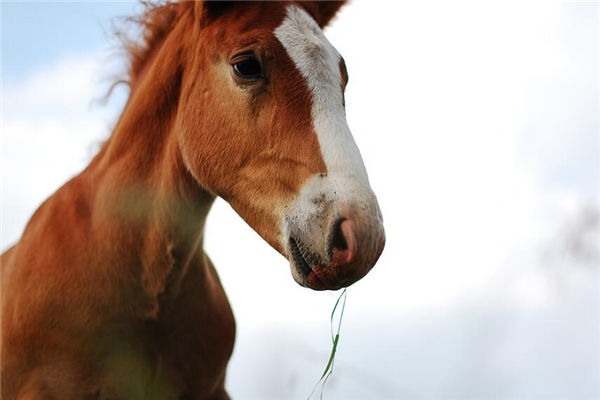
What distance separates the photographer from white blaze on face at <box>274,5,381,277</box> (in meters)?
2.59

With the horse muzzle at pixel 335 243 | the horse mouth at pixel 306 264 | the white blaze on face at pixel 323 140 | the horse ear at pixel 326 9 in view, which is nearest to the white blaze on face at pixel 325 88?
the white blaze on face at pixel 323 140

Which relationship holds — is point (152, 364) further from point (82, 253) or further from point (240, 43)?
point (240, 43)

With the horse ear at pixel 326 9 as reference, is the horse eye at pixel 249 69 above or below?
above

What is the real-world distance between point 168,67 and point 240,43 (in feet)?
1.98

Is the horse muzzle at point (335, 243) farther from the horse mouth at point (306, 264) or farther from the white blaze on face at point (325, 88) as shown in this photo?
the white blaze on face at point (325, 88)

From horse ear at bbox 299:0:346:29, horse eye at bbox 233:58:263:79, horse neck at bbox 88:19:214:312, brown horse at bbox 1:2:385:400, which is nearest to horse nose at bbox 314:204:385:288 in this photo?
brown horse at bbox 1:2:385:400

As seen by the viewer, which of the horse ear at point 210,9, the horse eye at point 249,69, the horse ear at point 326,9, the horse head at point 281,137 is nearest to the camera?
the horse head at point 281,137

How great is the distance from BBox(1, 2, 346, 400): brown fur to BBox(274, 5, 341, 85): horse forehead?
111mm

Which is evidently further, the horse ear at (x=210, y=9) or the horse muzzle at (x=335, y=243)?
the horse ear at (x=210, y=9)

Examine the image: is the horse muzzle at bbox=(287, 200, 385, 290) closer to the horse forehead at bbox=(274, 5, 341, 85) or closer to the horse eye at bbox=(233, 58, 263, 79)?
the horse forehead at bbox=(274, 5, 341, 85)

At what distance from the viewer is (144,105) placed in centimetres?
358

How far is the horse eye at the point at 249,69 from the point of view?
303cm

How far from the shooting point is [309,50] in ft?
9.61

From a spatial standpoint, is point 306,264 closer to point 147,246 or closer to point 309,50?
point 309,50
